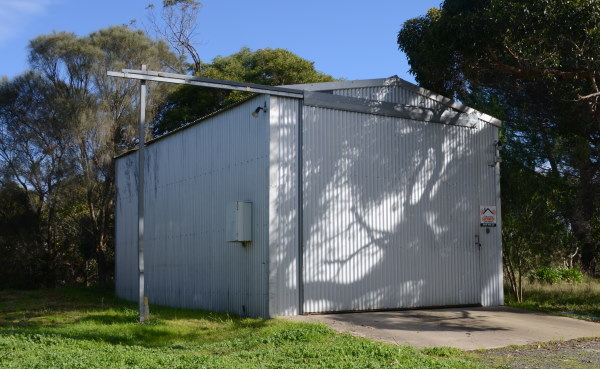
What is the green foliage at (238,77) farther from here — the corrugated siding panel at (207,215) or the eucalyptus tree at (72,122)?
the corrugated siding panel at (207,215)

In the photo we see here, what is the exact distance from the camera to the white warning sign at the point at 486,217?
1647 cm

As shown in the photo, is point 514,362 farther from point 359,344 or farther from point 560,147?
point 560,147

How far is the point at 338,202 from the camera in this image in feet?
47.8

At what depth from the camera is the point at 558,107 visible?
21234 millimetres

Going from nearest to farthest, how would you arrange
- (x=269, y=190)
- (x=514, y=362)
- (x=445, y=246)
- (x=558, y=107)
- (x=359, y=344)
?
(x=514, y=362) → (x=359, y=344) → (x=269, y=190) → (x=445, y=246) → (x=558, y=107)

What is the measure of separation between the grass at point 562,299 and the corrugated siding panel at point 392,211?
1252 millimetres

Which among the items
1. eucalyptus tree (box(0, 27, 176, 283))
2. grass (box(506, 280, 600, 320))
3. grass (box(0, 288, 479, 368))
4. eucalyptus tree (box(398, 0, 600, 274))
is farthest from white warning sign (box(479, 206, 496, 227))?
eucalyptus tree (box(0, 27, 176, 283))

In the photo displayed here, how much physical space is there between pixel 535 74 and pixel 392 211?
5318 millimetres

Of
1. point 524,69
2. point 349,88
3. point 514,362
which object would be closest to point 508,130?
point 524,69

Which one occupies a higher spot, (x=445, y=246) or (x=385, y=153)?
(x=385, y=153)

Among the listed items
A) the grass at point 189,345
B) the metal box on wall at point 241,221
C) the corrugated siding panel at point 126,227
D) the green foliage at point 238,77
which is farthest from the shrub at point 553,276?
the green foliage at point 238,77

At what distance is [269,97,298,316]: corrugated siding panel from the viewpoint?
533 inches

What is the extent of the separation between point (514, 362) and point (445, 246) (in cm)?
667

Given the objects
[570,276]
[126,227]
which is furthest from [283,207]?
[570,276]
